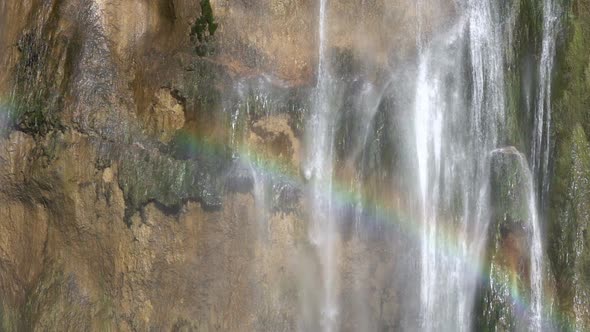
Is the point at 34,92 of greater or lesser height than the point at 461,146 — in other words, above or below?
above

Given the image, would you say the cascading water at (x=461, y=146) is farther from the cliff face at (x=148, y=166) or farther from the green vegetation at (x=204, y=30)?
the green vegetation at (x=204, y=30)

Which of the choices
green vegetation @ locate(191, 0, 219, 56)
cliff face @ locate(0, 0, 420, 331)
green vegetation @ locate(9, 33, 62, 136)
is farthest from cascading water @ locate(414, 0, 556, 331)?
green vegetation @ locate(9, 33, 62, 136)

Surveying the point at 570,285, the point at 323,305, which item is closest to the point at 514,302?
A: the point at 570,285

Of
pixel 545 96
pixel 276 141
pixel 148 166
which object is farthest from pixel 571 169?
pixel 148 166

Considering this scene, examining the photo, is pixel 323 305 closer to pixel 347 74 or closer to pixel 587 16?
pixel 347 74

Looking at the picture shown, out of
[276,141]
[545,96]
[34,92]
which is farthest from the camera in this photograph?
[545,96]

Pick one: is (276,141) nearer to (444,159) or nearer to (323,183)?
(323,183)

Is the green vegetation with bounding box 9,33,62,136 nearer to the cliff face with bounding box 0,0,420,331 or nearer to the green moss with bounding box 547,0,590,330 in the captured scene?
the cliff face with bounding box 0,0,420,331

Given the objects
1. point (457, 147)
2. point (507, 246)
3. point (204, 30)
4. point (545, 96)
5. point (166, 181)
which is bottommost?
point (507, 246)

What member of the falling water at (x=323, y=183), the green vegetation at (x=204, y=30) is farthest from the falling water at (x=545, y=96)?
the green vegetation at (x=204, y=30)
